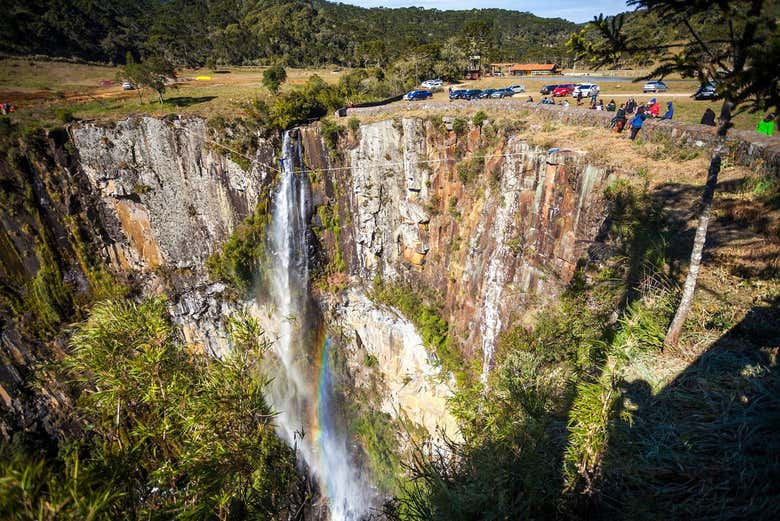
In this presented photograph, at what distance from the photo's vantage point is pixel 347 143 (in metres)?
22.1

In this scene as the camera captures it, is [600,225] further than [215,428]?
Yes

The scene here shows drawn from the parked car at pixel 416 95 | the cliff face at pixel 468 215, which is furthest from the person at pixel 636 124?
the parked car at pixel 416 95

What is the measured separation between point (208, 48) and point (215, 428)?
68.7 meters

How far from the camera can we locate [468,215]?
1848 centimetres

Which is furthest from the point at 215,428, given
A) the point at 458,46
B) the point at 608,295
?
the point at 458,46

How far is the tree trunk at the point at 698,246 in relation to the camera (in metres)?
5.58

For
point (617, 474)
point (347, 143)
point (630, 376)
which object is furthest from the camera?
point (347, 143)

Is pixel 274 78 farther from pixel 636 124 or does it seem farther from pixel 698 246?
pixel 698 246

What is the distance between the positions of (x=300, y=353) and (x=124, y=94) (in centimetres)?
2738

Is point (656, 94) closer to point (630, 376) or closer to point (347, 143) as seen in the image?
point (347, 143)

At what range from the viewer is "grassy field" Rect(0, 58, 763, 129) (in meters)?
22.9

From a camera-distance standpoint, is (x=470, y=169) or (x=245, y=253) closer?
(x=470, y=169)

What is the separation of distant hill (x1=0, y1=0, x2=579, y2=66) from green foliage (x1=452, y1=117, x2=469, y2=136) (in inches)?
917

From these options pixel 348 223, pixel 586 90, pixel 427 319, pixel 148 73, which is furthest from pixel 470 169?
pixel 148 73
